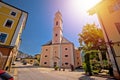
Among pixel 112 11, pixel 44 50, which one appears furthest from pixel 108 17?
pixel 44 50

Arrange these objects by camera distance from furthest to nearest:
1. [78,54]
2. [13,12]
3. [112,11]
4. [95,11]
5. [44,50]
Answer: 1. [78,54]
2. [44,50]
3. [13,12]
4. [95,11]
5. [112,11]

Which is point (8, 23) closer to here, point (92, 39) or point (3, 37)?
point (3, 37)

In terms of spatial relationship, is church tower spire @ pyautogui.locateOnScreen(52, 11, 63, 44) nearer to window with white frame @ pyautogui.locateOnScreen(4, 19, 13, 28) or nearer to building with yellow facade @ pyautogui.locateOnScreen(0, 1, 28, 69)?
building with yellow facade @ pyautogui.locateOnScreen(0, 1, 28, 69)

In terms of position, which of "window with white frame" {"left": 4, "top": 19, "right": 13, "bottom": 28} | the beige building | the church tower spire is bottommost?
the beige building

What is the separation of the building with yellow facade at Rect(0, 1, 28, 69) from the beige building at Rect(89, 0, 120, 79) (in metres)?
15.6

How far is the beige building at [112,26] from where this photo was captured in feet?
37.8

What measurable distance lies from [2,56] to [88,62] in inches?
565

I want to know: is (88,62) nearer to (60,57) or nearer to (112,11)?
(112,11)

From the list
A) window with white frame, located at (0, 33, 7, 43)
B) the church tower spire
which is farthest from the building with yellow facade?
the church tower spire

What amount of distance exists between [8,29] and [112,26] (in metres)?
17.8

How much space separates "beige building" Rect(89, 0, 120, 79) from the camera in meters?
11.5

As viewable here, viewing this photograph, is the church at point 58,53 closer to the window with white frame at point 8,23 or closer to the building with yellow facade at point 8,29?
the building with yellow facade at point 8,29

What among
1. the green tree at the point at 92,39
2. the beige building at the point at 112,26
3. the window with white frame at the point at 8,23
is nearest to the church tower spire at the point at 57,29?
the green tree at the point at 92,39

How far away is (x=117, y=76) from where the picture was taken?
443 inches
